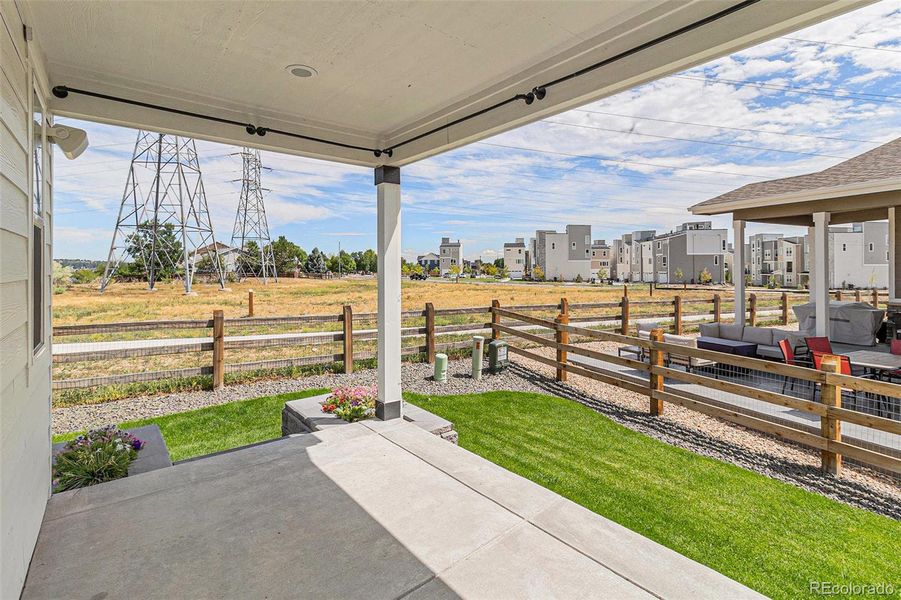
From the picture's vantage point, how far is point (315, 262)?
53125 mm

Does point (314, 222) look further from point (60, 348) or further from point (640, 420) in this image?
point (640, 420)

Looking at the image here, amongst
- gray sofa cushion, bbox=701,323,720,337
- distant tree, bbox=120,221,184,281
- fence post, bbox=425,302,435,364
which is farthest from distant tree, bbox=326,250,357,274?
gray sofa cushion, bbox=701,323,720,337

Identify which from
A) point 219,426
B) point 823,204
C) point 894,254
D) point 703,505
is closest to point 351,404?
point 219,426

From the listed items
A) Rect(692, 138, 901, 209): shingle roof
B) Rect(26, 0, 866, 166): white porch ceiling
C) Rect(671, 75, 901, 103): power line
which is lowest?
Rect(26, 0, 866, 166): white porch ceiling

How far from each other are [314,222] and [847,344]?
4714 cm

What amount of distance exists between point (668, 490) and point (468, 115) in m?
3.29

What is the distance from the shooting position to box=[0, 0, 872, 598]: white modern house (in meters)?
1.91

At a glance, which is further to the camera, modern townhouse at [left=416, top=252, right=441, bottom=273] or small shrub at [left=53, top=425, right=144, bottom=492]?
modern townhouse at [left=416, top=252, right=441, bottom=273]

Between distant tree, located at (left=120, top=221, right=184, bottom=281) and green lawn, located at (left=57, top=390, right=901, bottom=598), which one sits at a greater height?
distant tree, located at (left=120, top=221, right=184, bottom=281)

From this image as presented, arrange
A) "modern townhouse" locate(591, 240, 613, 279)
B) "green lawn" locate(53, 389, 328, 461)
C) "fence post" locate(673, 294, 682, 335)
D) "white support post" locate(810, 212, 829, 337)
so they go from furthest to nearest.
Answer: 1. "modern townhouse" locate(591, 240, 613, 279)
2. "fence post" locate(673, 294, 682, 335)
3. "white support post" locate(810, 212, 829, 337)
4. "green lawn" locate(53, 389, 328, 461)

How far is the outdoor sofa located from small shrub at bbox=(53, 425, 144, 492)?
8.49 meters

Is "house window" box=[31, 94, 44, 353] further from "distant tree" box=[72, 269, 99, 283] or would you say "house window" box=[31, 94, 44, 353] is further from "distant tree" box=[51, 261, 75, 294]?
"distant tree" box=[72, 269, 99, 283]

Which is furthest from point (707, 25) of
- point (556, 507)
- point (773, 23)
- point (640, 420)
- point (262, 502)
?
point (640, 420)

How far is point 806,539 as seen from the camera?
276 cm
